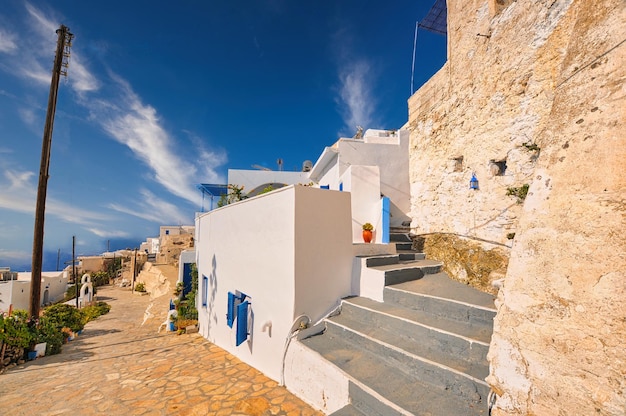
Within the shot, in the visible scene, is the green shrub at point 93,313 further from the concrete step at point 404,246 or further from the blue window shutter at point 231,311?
the concrete step at point 404,246

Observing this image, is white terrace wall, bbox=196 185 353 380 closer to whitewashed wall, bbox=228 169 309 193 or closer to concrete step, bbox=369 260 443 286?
concrete step, bbox=369 260 443 286

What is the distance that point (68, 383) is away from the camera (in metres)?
5.07

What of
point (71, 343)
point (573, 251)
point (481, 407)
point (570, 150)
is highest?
point (570, 150)

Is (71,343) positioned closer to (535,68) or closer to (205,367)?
(205,367)

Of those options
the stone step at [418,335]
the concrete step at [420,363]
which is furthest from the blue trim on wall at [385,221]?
the concrete step at [420,363]

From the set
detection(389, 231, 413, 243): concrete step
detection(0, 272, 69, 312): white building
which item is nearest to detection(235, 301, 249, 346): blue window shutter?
detection(389, 231, 413, 243): concrete step

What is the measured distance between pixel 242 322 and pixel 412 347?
10.6ft

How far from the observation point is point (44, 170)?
372 inches

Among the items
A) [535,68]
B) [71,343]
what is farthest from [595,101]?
[71,343]

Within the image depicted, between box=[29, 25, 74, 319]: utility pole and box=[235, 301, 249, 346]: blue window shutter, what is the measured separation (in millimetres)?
9178

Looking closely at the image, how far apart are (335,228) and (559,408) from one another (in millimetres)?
3586

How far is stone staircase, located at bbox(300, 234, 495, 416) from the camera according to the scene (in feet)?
8.66

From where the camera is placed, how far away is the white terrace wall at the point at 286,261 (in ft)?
14.1

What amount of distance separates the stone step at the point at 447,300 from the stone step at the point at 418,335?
0.15 metres
